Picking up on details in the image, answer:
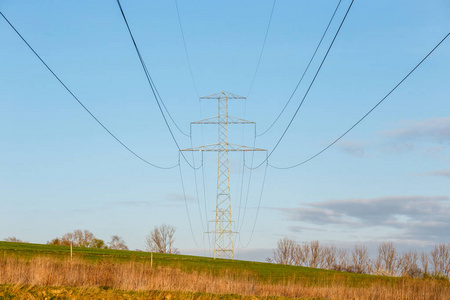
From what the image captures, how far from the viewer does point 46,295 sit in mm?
23531

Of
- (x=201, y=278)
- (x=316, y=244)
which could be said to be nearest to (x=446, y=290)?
(x=201, y=278)

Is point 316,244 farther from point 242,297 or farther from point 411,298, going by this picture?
point 242,297

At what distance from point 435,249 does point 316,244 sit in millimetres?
23332

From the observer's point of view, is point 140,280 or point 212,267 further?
point 212,267

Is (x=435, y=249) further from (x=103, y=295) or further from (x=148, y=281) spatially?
(x=103, y=295)

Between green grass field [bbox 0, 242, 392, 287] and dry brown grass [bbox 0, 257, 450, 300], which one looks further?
green grass field [bbox 0, 242, 392, 287]

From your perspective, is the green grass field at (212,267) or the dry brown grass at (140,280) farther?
the green grass field at (212,267)

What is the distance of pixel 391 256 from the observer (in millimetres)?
102875

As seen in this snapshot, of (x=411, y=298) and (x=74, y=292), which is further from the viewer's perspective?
(x=411, y=298)

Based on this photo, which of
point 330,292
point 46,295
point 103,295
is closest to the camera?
point 46,295

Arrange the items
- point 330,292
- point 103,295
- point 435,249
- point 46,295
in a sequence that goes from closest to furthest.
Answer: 1. point 46,295
2. point 103,295
3. point 330,292
4. point 435,249

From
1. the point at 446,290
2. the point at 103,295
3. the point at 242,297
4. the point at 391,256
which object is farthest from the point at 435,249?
the point at 103,295

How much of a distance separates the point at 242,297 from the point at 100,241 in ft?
274

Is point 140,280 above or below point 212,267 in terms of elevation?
above
